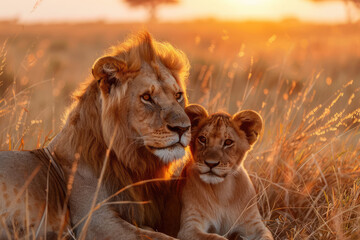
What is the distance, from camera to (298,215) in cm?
438

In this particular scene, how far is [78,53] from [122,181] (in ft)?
57.1

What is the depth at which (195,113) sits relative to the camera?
3920 mm

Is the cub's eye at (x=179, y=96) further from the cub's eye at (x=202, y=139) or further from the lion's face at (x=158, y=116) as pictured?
the cub's eye at (x=202, y=139)

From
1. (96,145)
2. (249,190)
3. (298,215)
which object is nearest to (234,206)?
(249,190)

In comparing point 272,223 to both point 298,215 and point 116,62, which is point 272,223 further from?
point 116,62

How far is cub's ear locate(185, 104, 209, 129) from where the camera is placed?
3.91 m

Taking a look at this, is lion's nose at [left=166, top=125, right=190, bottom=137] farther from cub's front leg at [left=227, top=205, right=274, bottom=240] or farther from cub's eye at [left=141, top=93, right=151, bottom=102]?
cub's front leg at [left=227, top=205, right=274, bottom=240]

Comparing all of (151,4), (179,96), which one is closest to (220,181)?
(179,96)

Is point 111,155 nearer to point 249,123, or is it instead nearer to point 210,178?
point 210,178

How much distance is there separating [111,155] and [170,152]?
0.50 meters

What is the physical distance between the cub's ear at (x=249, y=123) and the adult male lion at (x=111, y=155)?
1.46 feet

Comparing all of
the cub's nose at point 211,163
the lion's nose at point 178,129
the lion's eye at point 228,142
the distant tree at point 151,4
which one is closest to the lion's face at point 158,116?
the lion's nose at point 178,129

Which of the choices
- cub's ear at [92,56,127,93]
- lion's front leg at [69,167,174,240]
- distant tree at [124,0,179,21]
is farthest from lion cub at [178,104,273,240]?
distant tree at [124,0,179,21]

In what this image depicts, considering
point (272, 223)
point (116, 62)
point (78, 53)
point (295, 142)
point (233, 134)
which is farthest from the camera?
point (78, 53)
